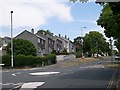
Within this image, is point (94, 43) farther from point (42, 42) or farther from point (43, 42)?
point (42, 42)

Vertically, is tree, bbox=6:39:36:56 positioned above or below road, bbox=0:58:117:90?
above

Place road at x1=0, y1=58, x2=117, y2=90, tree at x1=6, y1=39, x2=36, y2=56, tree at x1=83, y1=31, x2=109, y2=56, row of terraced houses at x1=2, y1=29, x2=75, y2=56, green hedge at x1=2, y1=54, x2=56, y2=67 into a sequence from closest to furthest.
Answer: road at x1=0, y1=58, x2=117, y2=90 → green hedge at x1=2, y1=54, x2=56, y2=67 → tree at x1=6, y1=39, x2=36, y2=56 → row of terraced houses at x1=2, y1=29, x2=75, y2=56 → tree at x1=83, y1=31, x2=109, y2=56

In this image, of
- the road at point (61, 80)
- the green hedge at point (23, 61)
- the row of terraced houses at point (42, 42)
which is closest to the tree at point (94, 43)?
the row of terraced houses at point (42, 42)

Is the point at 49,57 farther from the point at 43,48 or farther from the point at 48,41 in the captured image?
the point at 48,41

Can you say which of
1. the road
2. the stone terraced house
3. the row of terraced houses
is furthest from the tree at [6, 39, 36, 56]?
the road

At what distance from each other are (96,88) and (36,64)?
48.0 m

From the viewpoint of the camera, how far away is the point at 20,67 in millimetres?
65250

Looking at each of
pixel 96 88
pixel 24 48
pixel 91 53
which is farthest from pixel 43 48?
pixel 96 88

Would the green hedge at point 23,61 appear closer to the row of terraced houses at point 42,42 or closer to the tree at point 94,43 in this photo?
the row of terraced houses at point 42,42

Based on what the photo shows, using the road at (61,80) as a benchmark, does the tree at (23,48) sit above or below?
above

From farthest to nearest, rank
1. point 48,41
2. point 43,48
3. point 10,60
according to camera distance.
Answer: point 48,41, point 43,48, point 10,60

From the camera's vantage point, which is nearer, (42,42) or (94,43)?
(42,42)

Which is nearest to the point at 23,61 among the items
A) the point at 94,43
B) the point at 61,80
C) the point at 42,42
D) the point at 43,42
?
the point at 61,80

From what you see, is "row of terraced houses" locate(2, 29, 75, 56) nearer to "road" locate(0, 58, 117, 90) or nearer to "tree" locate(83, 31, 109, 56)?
"tree" locate(83, 31, 109, 56)
